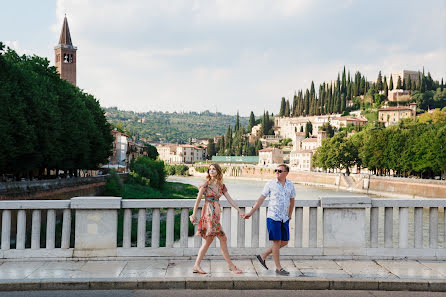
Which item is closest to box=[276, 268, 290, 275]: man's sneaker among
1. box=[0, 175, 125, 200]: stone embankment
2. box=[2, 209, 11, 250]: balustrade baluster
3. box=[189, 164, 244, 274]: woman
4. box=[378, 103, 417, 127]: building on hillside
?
box=[189, 164, 244, 274]: woman

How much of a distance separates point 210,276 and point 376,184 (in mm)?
70040

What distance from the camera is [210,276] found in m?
7.29

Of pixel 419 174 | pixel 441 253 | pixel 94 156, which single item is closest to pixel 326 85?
pixel 419 174

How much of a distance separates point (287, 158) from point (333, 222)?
153m

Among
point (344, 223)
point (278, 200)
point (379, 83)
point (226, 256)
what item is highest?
point (379, 83)

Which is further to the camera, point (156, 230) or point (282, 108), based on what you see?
point (282, 108)

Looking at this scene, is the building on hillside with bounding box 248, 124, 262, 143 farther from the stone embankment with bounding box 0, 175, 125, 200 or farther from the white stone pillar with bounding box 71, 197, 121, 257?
the white stone pillar with bounding box 71, 197, 121, 257

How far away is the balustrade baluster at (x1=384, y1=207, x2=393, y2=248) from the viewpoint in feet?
28.4

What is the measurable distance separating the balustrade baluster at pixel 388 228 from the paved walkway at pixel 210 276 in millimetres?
481

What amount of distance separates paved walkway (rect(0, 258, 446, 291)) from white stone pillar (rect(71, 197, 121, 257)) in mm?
255

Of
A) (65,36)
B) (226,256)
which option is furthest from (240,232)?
(65,36)

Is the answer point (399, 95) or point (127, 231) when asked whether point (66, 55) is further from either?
point (399, 95)

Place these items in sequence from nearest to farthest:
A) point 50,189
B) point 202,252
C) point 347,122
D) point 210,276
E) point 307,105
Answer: point 210,276
point 202,252
point 50,189
point 347,122
point 307,105

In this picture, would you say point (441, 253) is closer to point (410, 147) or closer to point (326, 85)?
point (410, 147)
